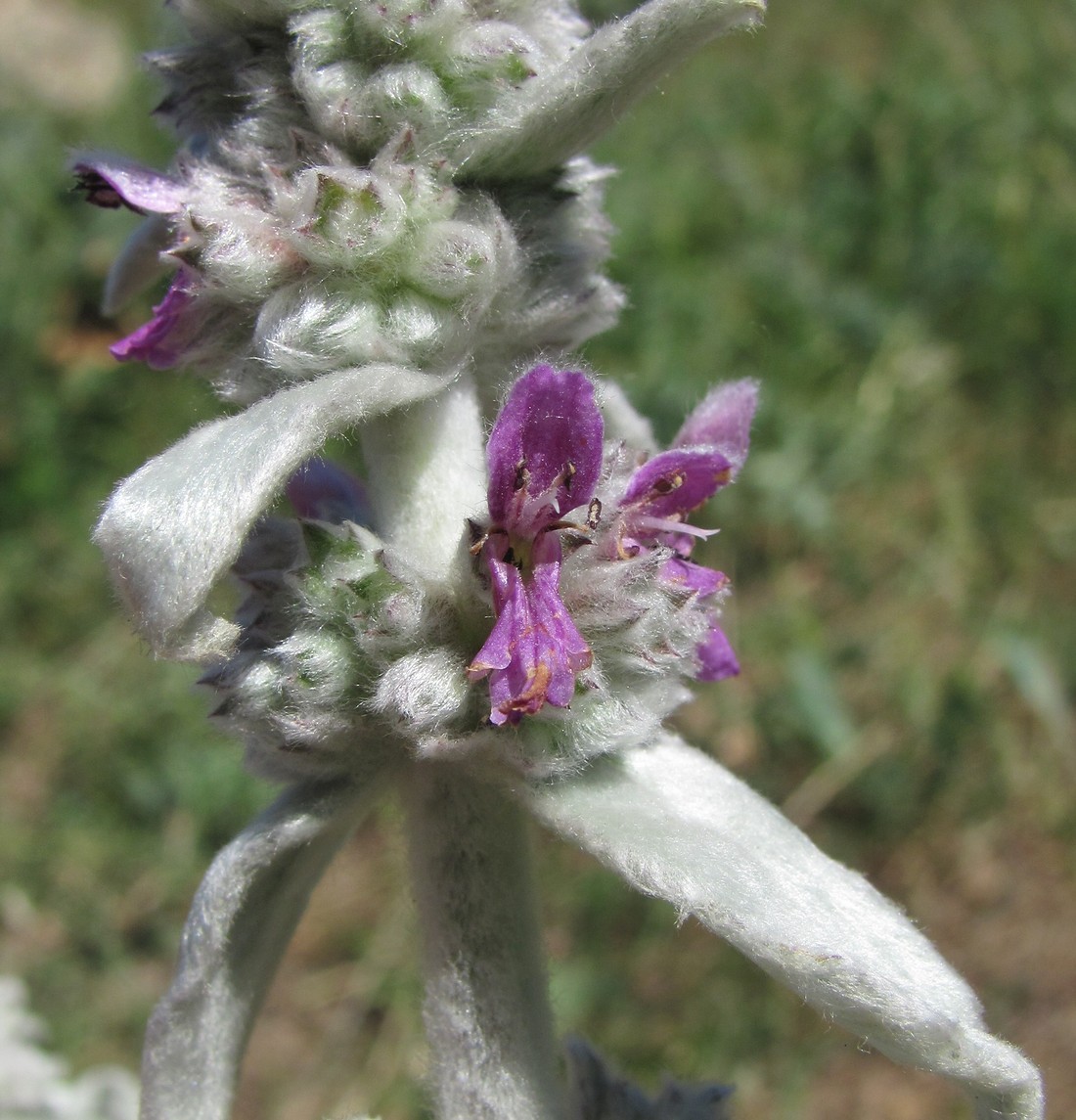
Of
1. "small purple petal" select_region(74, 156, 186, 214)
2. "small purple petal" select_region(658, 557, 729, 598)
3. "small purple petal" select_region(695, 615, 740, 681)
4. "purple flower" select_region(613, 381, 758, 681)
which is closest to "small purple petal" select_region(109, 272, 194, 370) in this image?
"small purple petal" select_region(74, 156, 186, 214)

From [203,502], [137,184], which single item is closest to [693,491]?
[203,502]

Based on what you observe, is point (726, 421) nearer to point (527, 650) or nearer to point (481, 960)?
point (527, 650)

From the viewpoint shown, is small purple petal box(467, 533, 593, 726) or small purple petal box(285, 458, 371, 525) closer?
small purple petal box(467, 533, 593, 726)

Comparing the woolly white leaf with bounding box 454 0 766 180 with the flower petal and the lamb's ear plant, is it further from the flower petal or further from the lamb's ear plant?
the flower petal

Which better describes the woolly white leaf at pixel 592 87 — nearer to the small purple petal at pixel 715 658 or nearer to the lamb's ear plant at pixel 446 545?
the lamb's ear plant at pixel 446 545

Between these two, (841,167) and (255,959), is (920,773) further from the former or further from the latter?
(841,167)

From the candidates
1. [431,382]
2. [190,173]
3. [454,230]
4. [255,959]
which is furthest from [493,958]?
[190,173]
